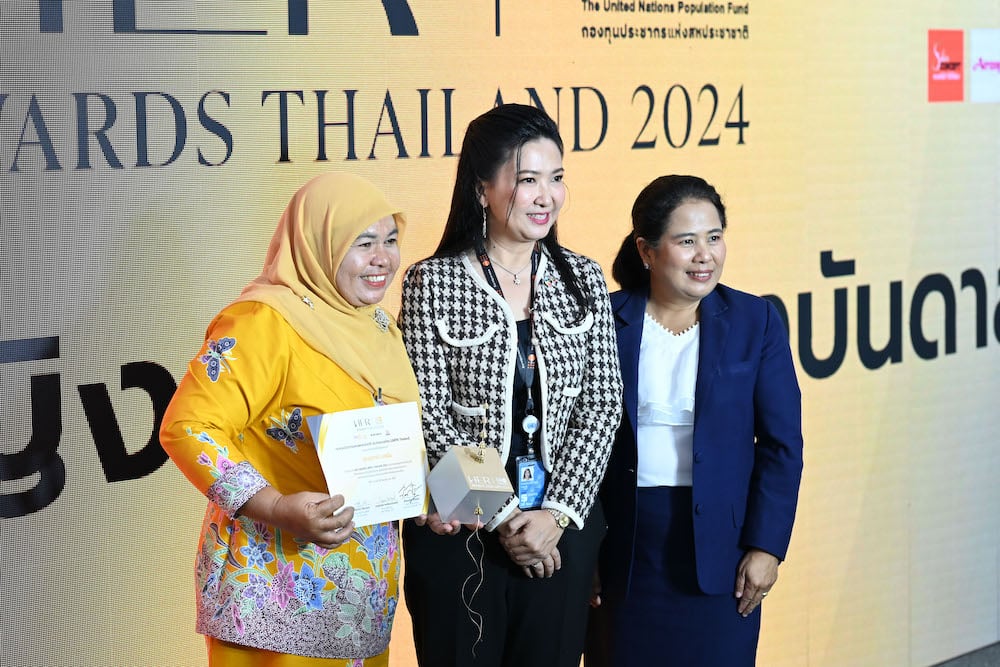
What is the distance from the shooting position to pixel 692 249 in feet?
8.35

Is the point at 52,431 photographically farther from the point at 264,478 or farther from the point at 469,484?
the point at 469,484

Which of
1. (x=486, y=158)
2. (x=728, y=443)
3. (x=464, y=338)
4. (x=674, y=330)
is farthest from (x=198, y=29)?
(x=728, y=443)

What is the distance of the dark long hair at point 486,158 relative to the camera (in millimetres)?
2398

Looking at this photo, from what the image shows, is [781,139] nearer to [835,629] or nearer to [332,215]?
[835,629]

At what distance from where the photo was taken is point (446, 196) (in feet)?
10.9

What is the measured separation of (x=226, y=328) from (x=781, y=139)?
2.29 metres

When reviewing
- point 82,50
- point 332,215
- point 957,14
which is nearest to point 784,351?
point 332,215

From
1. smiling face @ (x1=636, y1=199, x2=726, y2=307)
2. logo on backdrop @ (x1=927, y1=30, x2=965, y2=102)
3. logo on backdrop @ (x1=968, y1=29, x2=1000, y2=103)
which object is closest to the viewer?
smiling face @ (x1=636, y1=199, x2=726, y2=307)

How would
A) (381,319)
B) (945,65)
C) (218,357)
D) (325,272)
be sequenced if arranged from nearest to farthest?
(218,357) < (325,272) < (381,319) < (945,65)

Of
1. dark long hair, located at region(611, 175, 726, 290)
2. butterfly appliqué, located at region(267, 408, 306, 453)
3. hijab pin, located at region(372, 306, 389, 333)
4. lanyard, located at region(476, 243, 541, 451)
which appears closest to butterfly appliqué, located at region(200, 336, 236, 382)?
butterfly appliqué, located at region(267, 408, 306, 453)

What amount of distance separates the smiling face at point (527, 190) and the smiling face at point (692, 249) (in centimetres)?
27

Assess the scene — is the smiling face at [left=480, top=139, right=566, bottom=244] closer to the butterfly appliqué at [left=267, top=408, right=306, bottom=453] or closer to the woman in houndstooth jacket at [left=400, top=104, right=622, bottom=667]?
the woman in houndstooth jacket at [left=400, top=104, right=622, bottom=667]

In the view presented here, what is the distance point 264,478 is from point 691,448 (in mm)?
892

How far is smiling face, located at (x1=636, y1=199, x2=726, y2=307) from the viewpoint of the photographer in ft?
8.34
